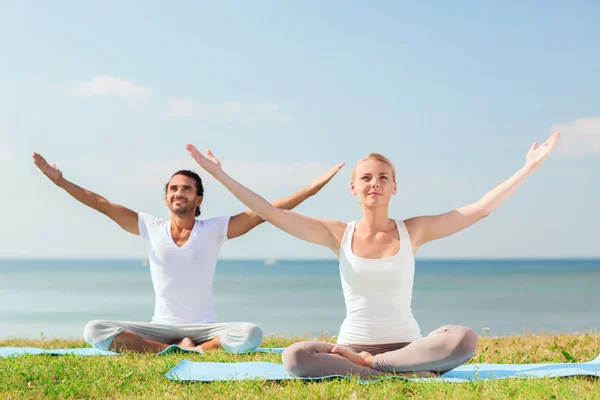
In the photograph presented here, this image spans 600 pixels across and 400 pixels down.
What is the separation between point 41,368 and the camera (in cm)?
520

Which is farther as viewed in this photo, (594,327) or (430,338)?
(594,327)

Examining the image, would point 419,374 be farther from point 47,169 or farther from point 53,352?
point 47,169

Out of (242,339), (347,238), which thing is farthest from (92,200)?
(347,238)

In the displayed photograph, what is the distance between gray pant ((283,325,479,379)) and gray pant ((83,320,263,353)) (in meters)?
1.82

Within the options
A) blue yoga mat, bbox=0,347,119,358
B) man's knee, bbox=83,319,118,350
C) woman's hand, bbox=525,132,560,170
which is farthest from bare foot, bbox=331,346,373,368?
man's knee, bbox=83,319,118,350

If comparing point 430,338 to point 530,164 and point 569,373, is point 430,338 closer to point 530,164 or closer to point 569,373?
point 569,373

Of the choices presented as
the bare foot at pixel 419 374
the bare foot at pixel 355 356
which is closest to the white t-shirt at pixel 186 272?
the bare foot at pixel 355 356

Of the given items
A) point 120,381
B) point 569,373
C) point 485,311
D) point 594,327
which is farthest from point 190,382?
point 485,311

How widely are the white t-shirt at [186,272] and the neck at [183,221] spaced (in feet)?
0.32

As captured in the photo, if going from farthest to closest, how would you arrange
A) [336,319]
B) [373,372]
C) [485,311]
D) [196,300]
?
[485,311]
[336,319]
[196,300]
[373,372]

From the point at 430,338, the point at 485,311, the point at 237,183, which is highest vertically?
the point at 237,183

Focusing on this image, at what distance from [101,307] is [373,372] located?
27.1m

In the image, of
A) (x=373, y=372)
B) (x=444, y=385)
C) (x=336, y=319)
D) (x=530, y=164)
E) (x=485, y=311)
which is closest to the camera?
(x=444, y=385)

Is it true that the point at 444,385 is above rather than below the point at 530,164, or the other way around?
below
